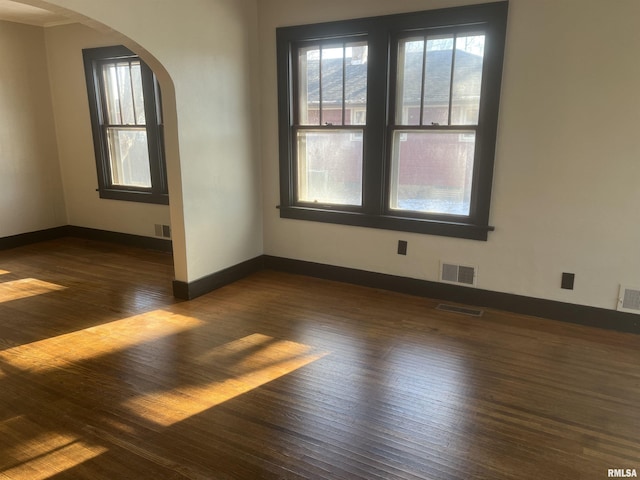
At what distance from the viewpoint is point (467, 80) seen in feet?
12.4

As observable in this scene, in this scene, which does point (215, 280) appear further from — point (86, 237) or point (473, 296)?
point (86, 237)

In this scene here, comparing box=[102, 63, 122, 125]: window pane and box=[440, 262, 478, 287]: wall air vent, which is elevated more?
box=[102, 63, 122, 125]: window pane

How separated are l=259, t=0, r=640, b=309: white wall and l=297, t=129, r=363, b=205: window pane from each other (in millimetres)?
1050

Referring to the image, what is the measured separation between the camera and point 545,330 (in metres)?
3.56

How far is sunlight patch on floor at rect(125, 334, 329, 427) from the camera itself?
258 centimetres

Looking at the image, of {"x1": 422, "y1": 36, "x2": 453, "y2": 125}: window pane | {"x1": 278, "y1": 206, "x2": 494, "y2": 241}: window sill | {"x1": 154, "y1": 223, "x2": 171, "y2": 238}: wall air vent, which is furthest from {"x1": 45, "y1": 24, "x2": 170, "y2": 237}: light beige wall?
{"x1": 422, "y1": 36, "x2": 453, "y2": 125}: window pane

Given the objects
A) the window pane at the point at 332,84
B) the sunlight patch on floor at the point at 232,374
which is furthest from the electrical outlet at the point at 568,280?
the window pane at the point at 332,84

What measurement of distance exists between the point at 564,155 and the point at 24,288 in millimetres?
5104

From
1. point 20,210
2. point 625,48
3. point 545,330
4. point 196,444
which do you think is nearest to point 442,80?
point 625,48

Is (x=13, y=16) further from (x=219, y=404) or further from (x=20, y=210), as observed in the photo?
(x=219, y=404)

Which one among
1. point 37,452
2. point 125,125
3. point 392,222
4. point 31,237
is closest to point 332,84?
point 392,222

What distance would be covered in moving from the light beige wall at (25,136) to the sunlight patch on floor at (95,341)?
3.45 metres

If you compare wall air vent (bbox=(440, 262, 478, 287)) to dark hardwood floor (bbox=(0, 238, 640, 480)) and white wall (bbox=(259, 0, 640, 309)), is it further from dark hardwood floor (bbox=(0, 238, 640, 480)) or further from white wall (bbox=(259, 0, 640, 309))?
dark hardwood floor (bbox=(0, 238, 640, 480))

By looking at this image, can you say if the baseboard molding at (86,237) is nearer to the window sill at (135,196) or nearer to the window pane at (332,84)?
the window sill at (135,196)
